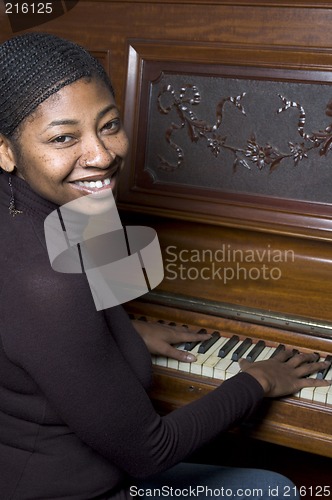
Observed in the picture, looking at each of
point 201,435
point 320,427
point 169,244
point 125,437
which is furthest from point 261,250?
point 125,437

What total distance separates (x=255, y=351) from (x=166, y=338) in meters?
0.25

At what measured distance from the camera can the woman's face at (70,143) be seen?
119 cm

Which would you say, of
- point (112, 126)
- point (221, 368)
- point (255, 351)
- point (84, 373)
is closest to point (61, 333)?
point (84, 373)

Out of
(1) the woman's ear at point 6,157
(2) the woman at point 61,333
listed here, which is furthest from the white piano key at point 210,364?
(1) the woman's ear at point 6,157

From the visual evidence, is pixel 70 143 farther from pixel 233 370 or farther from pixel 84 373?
pixel 233 370

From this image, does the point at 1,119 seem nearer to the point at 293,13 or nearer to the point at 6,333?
the point at 6,333

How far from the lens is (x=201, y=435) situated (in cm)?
132

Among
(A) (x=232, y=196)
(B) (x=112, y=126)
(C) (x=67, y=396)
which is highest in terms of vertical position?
(B) (x=112, y=126)

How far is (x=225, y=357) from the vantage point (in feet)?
5.94

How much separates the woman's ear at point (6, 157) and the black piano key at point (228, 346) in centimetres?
82

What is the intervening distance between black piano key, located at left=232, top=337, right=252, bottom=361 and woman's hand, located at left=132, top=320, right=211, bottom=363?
0.10m

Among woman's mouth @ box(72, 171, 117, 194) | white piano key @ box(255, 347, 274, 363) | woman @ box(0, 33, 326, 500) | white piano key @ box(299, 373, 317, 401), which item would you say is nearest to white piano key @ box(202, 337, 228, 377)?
white piano key @ box(255, 347, 274, 363)

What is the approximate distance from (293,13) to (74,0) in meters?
0.73

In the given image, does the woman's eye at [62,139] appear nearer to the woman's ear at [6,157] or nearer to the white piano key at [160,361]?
the woman's ear at [6,157]
